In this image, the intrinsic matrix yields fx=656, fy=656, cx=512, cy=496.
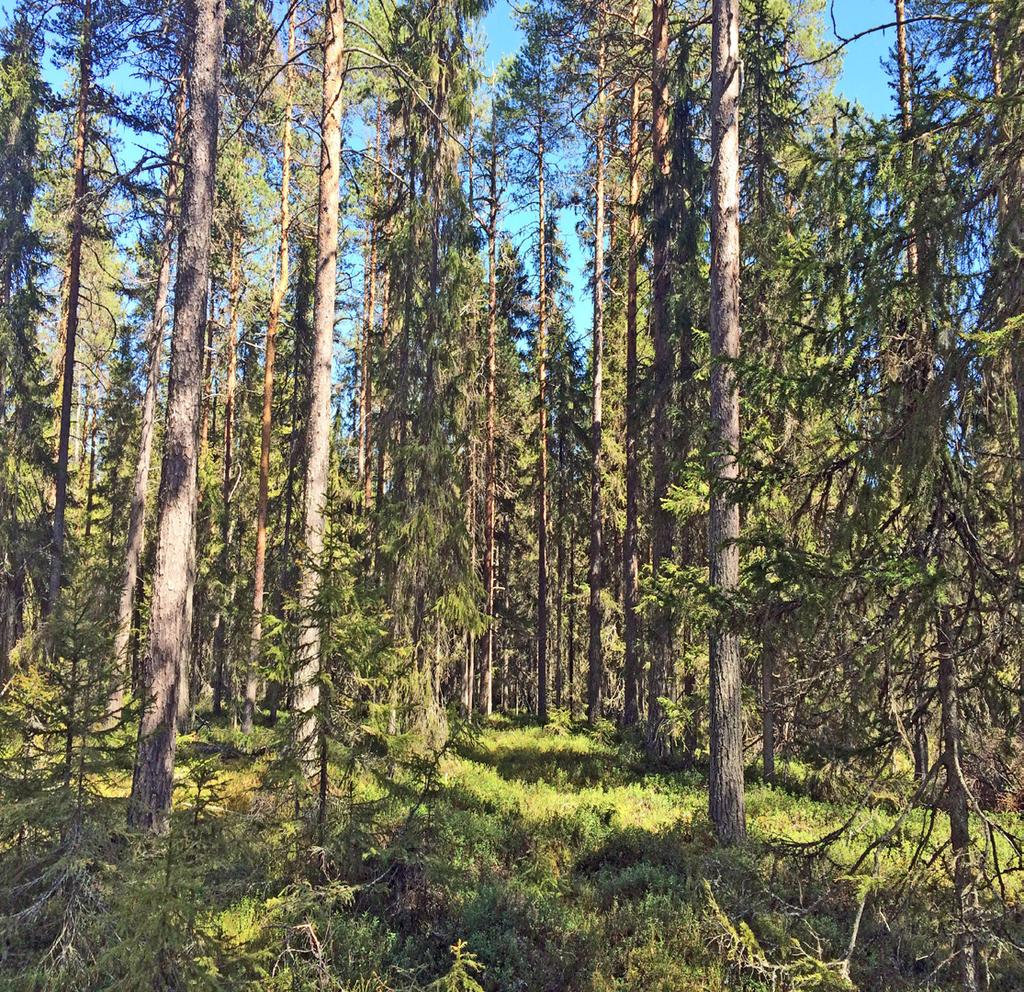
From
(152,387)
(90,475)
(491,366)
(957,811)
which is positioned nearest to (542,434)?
(491,366)

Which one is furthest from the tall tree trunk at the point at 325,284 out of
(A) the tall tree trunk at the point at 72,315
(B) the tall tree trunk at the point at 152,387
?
(A) the tall tree trunk at the point at 72,315

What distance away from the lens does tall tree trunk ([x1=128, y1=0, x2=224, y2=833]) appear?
7.08 m

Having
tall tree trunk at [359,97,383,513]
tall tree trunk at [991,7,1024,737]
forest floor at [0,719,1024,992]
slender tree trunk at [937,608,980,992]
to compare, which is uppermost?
tall tree trunk at [359,97,383,513]

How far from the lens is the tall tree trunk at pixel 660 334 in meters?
12.9

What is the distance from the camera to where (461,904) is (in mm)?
6434

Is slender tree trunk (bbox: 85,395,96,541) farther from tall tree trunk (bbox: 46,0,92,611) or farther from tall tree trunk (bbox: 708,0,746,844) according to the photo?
tall tree trunk (bbox: 708,0,746,844)

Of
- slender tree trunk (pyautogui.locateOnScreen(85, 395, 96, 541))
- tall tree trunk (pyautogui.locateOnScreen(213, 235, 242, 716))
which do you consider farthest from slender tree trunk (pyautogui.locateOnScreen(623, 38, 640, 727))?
slender tree trunk (pyautogui.locateOnScreen(85, 395, 96, 541))

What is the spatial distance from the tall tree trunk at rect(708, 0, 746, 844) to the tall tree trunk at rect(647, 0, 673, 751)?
4.34 m

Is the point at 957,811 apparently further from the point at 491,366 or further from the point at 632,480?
the point at 491,366

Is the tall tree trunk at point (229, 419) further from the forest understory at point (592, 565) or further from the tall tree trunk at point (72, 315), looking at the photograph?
the tall tree trunk at point (72, 315)

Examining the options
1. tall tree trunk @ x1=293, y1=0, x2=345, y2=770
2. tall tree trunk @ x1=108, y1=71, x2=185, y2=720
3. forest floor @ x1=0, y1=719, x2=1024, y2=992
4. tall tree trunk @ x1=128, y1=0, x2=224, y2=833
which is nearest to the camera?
forest floor @ x1=0, y1=719, x2=1024, y2=992

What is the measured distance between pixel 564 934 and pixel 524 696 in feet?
106

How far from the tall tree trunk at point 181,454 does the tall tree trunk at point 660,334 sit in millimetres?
8171

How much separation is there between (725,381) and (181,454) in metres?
6.50
